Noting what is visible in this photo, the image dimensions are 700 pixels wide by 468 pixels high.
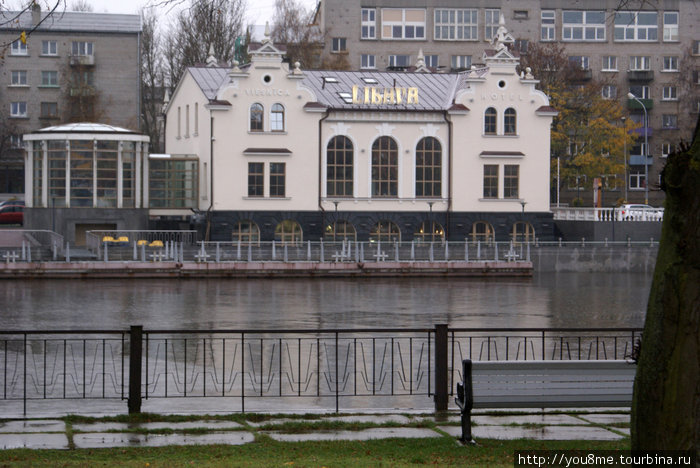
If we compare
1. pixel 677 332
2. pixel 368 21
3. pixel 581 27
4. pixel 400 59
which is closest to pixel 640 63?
pixel 581 27

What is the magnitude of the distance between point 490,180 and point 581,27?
39.7m

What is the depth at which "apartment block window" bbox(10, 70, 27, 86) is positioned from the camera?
9231 cm

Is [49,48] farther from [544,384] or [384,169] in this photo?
[544,384]

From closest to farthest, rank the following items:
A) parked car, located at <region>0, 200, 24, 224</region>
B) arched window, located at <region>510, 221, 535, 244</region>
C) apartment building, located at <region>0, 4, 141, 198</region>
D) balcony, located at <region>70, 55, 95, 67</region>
Result: arched window, located at <region>510, 221, 535, 244</region>
parked car, located at <region>0, 200, 24, 224</region>
balcony, located at <region>70, 55, 95, 67</region>
apartment building, located at <region>0, 4, 141, 198</region>

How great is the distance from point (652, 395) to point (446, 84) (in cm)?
6219

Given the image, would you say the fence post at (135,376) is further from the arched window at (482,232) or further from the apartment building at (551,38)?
the apartment building at (551,38)

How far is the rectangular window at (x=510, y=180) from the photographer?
66875 mm

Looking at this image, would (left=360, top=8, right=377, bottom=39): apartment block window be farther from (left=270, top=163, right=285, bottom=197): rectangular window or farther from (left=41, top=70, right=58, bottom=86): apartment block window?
(left=270, top=163, right=285, bottom=197): rectangular window

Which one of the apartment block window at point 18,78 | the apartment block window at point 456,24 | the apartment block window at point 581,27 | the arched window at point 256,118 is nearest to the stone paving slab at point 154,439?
the arched window at point 256,118

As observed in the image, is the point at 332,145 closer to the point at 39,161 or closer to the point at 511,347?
the point at 39,161

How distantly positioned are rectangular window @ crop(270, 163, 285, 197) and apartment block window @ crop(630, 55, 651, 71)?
4819cm

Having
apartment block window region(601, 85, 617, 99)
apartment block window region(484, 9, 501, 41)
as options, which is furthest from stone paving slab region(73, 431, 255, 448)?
apartment block window region(484, 9, 501, 41)

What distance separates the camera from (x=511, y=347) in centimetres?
2467

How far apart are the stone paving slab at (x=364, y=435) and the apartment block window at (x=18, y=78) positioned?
85.2 meters
